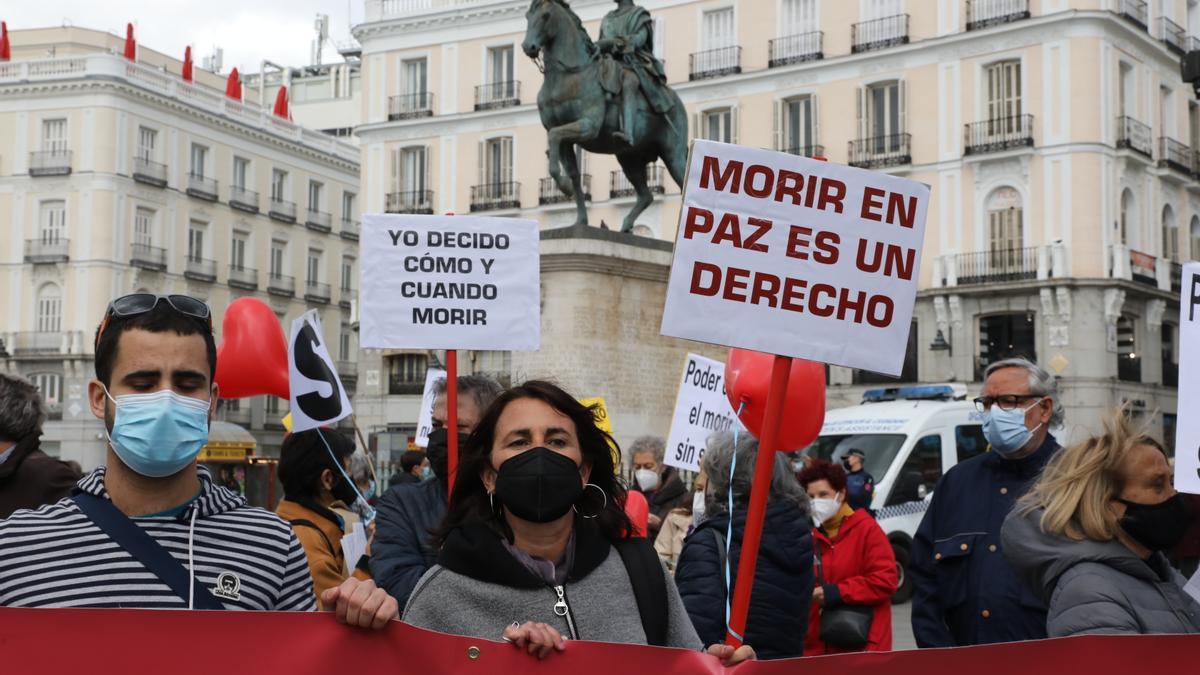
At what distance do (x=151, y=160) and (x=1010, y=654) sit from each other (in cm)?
5009

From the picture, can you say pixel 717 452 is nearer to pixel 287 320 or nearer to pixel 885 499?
pixel 885 499

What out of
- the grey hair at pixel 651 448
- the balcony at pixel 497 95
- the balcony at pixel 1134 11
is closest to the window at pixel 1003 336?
the balcony at pixel 1134 11

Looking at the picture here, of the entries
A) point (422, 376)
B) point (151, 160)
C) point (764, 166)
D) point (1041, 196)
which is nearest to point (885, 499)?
point (764, 166)

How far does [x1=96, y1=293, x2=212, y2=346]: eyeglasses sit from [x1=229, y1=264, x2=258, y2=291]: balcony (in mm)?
50996

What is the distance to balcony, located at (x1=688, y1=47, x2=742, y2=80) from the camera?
1580 inches

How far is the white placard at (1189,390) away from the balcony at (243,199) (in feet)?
169

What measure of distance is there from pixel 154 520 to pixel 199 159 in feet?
170

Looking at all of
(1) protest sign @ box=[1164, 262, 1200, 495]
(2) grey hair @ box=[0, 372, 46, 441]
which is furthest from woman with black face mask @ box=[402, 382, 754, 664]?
(2) grey hair @ box=[0, 372, 46, 441]

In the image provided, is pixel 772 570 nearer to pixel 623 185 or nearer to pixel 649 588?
pixel 649 588

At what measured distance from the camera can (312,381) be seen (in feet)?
23.9

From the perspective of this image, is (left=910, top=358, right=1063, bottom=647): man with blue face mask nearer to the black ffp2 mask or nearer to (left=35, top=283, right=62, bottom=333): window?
the black ffp2 mask

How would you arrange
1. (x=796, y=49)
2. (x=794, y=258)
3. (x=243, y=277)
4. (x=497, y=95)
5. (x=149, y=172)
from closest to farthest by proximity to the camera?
(x=794, y=258)
(x=796, y=49)
(x=497, y=95)
(x=149, y=172)
(x=243, y=277)

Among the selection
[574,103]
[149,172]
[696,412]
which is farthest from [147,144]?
[696,412]

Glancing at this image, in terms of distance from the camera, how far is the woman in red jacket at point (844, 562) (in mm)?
5957
